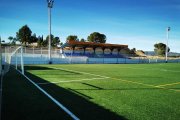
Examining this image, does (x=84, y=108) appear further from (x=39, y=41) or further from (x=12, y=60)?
(x=39, y=41)

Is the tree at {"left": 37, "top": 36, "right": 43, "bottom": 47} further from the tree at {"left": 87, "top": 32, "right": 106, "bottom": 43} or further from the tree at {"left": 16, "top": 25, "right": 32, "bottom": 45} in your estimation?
the tree at {"left": 87, "top": 32, "right": 106, "bottom": 43}

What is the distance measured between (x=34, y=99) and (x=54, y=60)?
103 feet

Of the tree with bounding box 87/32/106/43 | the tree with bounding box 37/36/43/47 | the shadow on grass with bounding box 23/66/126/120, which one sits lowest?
the shadow on grass with bounding box 23/66/126/120

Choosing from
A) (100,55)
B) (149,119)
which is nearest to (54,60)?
(100,55)

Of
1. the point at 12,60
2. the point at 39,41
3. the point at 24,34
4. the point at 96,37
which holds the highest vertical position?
the point at 96,37

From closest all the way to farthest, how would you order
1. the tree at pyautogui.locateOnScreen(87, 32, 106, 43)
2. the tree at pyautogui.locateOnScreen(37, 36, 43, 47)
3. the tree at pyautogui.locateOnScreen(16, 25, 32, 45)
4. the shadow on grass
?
the shadow on grass → the tree at pyautogui.locateOnScreen(16, 25, 32, 45) → the tree at pyautogui.locateOnScreen(37, 36, 43, 47) → the tree at pyautogui.locateOnScreen(87, 32, 106, 43)

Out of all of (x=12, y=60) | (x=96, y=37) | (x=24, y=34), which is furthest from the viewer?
(x=96, y=37)

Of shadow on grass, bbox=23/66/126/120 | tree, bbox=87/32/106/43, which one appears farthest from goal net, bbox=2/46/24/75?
tree, bbox=87/32/106/43

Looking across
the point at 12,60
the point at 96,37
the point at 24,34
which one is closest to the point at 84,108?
the point at 12,60

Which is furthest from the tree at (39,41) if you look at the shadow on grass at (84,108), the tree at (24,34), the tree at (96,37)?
the shadow on grass at (84,108)

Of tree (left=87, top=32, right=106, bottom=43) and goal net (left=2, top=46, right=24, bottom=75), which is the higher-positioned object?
tree (left=87, top=32, right=106, bottom=43)

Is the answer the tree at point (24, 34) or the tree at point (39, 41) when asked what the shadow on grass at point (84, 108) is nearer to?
the tree at point (24, 34)

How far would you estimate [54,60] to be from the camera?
38.1 m

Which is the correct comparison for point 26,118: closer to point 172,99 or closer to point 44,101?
point 44,101
